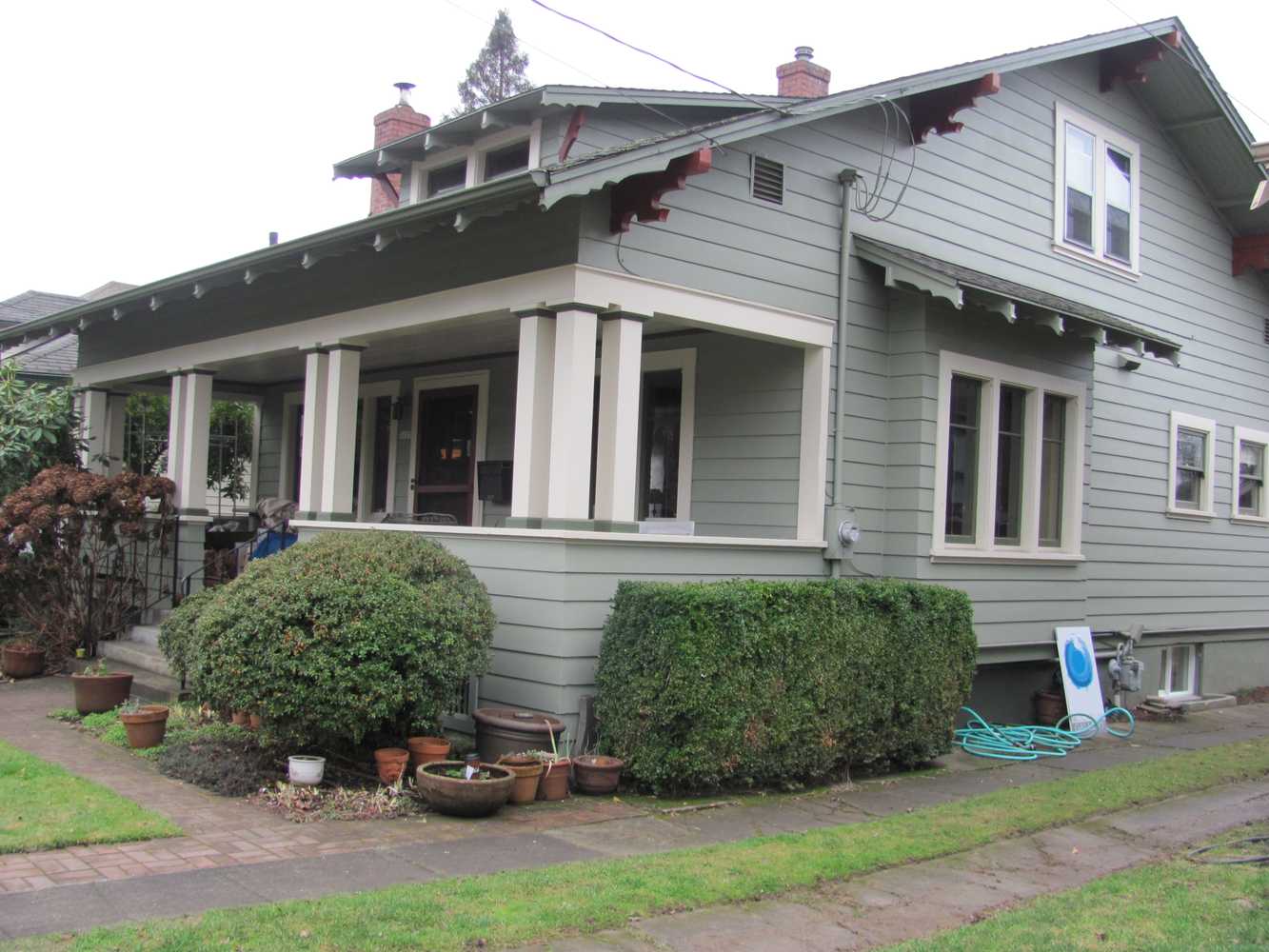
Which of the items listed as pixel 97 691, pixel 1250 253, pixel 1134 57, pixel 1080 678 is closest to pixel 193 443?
pixel 97 691

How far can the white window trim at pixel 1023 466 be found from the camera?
10586mm

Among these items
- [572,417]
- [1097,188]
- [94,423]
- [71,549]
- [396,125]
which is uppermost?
[396,125]

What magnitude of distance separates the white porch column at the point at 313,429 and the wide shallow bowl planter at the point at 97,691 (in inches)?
88.1

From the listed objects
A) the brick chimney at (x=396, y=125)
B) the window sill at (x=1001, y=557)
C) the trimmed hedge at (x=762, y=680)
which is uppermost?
the brick chimney at (x=396, y=125)

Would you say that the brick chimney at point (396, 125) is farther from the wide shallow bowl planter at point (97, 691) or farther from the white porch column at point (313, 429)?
the wide shallow bowl planter at point (97, 691)

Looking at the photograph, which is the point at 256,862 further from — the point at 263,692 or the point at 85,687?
the point at 85,687

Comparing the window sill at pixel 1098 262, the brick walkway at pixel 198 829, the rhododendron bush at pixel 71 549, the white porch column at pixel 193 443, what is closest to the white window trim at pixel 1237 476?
the window sill at pixel 1098 262

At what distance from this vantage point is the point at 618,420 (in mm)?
8445

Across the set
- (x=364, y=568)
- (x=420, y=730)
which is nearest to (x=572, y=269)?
(x=364, y=568)

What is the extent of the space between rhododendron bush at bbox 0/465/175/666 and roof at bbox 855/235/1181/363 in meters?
7.69

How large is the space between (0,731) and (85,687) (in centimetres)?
68

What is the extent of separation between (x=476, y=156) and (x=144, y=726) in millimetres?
6709

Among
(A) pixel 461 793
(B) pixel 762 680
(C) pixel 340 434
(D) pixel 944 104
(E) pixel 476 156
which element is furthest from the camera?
(E) pixel 476 156

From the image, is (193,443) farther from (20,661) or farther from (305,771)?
(305,771)
